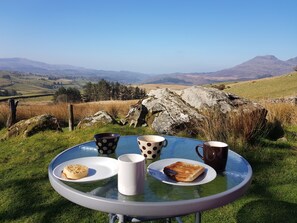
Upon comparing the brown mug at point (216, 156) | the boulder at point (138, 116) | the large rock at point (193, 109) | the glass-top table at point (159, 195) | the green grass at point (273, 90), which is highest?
the brown mug at point (216, 156)

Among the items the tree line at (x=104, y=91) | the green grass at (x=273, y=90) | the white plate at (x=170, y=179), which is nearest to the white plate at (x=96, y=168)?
the white plate at (x=170, y=179)

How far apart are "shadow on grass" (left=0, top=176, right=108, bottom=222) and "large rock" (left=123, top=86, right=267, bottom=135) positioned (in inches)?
105

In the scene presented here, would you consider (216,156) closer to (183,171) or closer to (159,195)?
(183,171)

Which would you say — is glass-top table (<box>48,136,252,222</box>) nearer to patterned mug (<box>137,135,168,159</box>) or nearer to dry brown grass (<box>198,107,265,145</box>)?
patterned mug (<box>137,135,168,159</box>)

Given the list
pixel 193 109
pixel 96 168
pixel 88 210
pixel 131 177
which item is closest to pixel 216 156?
pixel 131 177

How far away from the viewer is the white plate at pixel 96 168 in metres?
1.52

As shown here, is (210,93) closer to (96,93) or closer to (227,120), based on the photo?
(227,120)

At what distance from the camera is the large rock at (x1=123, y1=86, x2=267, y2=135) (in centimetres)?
549

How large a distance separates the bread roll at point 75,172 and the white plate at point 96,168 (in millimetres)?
23

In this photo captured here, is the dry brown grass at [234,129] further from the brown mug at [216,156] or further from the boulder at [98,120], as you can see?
the brown mug at [216,156]

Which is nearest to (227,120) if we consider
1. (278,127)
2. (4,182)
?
(278,127)

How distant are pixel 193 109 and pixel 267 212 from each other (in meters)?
3.11

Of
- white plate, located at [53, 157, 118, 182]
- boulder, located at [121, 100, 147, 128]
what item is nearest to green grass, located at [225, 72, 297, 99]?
boulder, located at [121, 100, 147, 128]

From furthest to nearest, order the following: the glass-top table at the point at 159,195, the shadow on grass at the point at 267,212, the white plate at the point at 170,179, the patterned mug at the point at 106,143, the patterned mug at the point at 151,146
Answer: the shadow on grass at the point at 267,212
the patterned mug at the point at 106,143
the patterned mug at the point at 151,146
the white plate at the point at 170,179
the glass-top table at the point at 159,195
